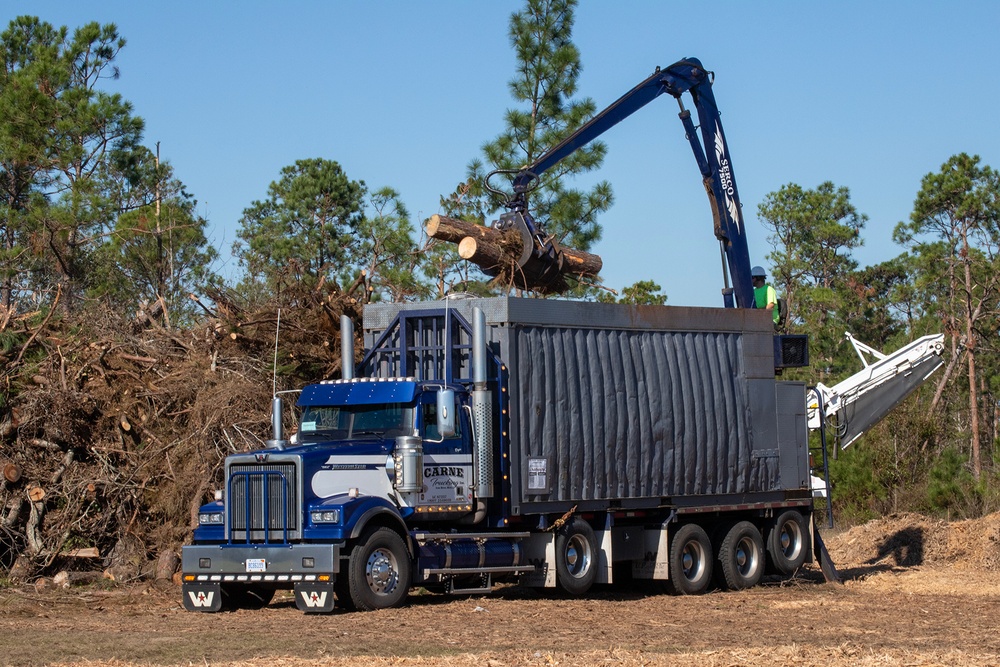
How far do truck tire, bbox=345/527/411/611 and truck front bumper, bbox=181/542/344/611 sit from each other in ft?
0.97

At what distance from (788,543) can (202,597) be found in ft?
30.4

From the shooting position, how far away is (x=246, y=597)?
15500mm

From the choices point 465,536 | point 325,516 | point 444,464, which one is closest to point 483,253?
point 444,464

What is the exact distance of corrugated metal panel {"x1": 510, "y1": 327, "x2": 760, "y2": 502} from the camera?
16203 mm

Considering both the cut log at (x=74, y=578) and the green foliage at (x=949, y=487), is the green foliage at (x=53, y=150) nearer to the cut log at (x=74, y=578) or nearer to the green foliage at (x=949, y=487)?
the cut log at (x=74, y=578)

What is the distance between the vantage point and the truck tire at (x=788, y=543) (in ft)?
63.5

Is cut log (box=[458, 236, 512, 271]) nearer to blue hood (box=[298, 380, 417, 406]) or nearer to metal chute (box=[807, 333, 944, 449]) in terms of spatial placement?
blue hood (box=[298, 380, 417, 406])

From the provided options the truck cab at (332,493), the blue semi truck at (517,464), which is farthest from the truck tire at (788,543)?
the truck cab at (332,493)

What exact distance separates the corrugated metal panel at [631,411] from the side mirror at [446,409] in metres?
1.04

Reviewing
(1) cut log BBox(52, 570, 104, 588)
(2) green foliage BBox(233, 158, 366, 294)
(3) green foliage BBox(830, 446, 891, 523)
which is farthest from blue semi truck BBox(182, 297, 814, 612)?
(2) green foliage BBox(233, 158, 366, 294)

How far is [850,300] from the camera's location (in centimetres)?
4766

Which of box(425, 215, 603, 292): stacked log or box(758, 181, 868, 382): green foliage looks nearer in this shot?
box(425, 215, 603, 292): stacked log

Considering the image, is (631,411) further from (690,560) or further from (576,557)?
(690,560)

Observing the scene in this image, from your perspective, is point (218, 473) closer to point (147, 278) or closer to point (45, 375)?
point (45, 375)
